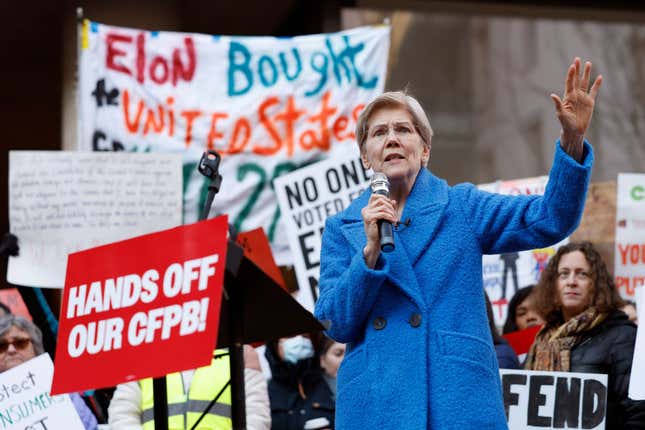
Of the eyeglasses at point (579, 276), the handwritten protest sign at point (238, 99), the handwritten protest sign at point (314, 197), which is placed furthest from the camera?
the handwritten protest sign at point (238, 99)

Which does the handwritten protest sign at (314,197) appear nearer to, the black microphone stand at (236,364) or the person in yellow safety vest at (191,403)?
the person in yellow safety vest at (191,403)

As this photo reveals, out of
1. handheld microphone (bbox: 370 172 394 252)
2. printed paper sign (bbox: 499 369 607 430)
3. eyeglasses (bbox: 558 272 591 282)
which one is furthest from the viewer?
eyeglasses (bbox: 558 272 591 282)

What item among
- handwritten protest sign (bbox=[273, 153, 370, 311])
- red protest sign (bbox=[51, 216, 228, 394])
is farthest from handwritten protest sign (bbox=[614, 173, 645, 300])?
red protest sign (bbox=[51, 216, 228, 394])

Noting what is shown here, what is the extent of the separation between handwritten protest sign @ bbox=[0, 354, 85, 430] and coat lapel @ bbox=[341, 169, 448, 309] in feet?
5.85

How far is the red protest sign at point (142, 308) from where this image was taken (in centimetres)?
304

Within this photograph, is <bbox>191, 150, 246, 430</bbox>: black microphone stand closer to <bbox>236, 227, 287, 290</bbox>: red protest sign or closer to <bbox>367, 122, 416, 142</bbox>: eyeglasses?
<bbox>367, 122, 416, 142</bbox>: eyeglasses

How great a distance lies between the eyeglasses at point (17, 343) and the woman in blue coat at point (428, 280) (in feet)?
8.02

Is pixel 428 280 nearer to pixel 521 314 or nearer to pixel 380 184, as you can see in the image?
pixel 380 184

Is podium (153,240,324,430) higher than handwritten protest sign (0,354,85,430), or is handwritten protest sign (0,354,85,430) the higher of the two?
podium (153,240,324,430)

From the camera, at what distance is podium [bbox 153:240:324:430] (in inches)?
132

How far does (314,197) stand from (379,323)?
308cm

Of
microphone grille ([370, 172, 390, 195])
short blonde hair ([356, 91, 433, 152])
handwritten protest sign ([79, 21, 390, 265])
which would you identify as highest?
handwritten protest sign ([79, 21, 390, 265])

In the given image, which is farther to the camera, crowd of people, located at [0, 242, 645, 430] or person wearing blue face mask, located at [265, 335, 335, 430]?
person wearing blue face mask, located at [265, 335, 335, 430]

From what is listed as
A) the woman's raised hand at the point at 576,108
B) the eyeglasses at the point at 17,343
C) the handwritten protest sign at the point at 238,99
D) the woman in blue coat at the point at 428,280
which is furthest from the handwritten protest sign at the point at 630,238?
the woman's raised hand at the point at 576,108
